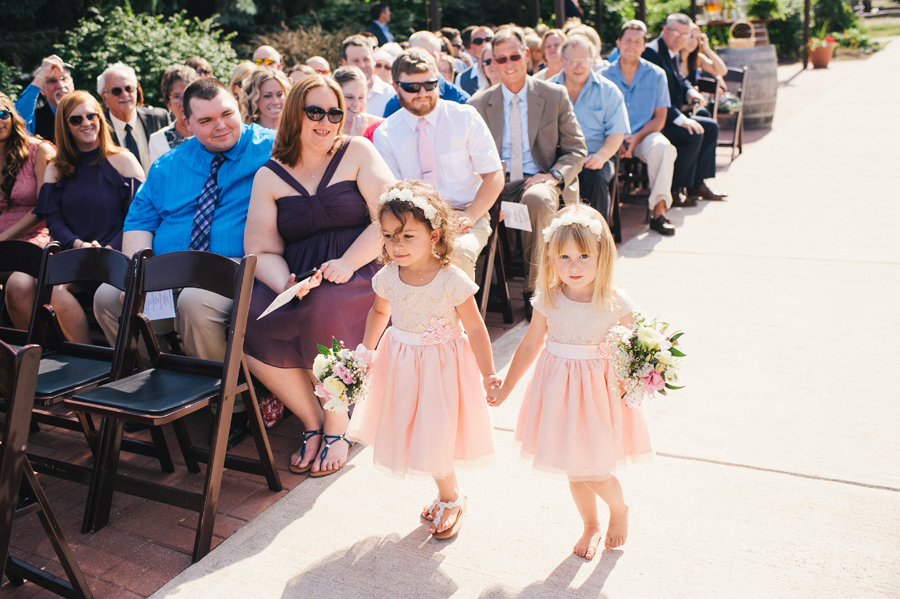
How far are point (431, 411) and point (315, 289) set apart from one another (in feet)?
3.54

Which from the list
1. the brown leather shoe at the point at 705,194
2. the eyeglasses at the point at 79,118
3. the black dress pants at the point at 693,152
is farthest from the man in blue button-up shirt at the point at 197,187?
the brown leather shoe at the point at 705,194

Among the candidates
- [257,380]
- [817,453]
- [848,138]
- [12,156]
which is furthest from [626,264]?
[848,138]

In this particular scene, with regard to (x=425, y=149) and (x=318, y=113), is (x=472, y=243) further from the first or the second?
(x=318, y=113)

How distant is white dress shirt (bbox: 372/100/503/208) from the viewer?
4.40 m

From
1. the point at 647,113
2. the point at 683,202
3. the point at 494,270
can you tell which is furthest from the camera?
the point at 683,202

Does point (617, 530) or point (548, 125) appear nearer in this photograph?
point (617, 530)

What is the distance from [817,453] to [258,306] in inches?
106

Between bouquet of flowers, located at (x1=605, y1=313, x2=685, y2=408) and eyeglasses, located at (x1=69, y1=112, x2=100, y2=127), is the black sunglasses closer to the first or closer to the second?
eyeglasses, located at (x1=69, y1=112, x2=100, y2=127)

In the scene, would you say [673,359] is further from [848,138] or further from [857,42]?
[857,42]

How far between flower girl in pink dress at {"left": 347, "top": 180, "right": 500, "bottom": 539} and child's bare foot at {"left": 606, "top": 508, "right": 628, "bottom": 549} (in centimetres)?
52

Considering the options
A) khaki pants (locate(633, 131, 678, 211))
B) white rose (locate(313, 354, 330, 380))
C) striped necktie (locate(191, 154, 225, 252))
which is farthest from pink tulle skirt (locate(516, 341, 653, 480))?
khaki pants (locate(633, 131, 678, 211))

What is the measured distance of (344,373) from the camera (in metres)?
2.61

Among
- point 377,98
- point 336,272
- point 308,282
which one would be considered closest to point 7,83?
point 377,98

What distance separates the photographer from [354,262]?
3514mm
